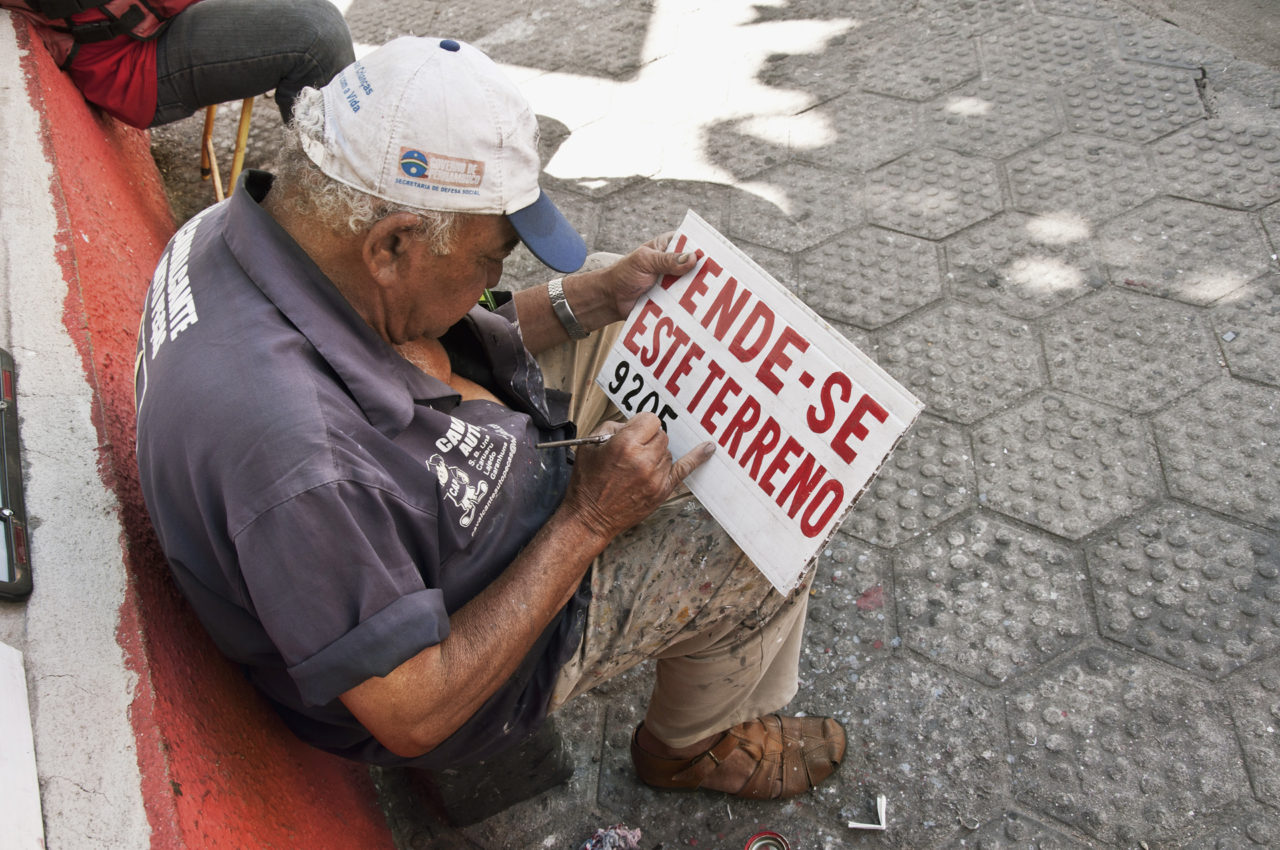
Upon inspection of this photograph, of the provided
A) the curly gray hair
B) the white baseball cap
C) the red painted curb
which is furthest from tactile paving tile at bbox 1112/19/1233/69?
the red painted curb

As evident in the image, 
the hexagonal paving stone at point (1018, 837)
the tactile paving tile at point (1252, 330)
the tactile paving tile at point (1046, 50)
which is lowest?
the hexagonal paving stone at point (1018, 837)

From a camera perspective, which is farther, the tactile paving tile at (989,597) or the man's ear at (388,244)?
the tactile paving tile at (989,597)

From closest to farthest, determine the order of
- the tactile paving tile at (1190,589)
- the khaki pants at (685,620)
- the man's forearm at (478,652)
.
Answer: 1. the man's forearm at (478,652)
2. the khaki pants at (685,620)
3. the tactile paving tile at (1190,589)

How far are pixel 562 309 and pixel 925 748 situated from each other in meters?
1.34

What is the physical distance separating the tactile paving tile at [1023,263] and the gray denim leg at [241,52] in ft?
7.48

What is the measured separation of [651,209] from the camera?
3.65 meters

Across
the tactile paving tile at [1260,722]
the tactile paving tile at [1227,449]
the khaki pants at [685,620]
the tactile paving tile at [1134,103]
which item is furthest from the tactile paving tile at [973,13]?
the khaki pants at [685,620]

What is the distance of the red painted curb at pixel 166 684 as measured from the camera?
1.26 meters

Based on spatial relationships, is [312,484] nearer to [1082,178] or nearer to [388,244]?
[388,244]

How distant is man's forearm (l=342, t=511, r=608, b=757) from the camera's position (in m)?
1.33

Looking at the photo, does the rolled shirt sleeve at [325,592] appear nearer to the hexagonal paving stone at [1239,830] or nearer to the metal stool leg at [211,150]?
the hexagonal paving stone at [1239,830]

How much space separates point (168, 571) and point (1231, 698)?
2.26m

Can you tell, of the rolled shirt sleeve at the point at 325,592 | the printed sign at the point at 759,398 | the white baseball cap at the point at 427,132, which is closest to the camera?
the rolled shirt sleeve at the point at 325,592

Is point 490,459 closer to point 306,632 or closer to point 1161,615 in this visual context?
point 306,632
